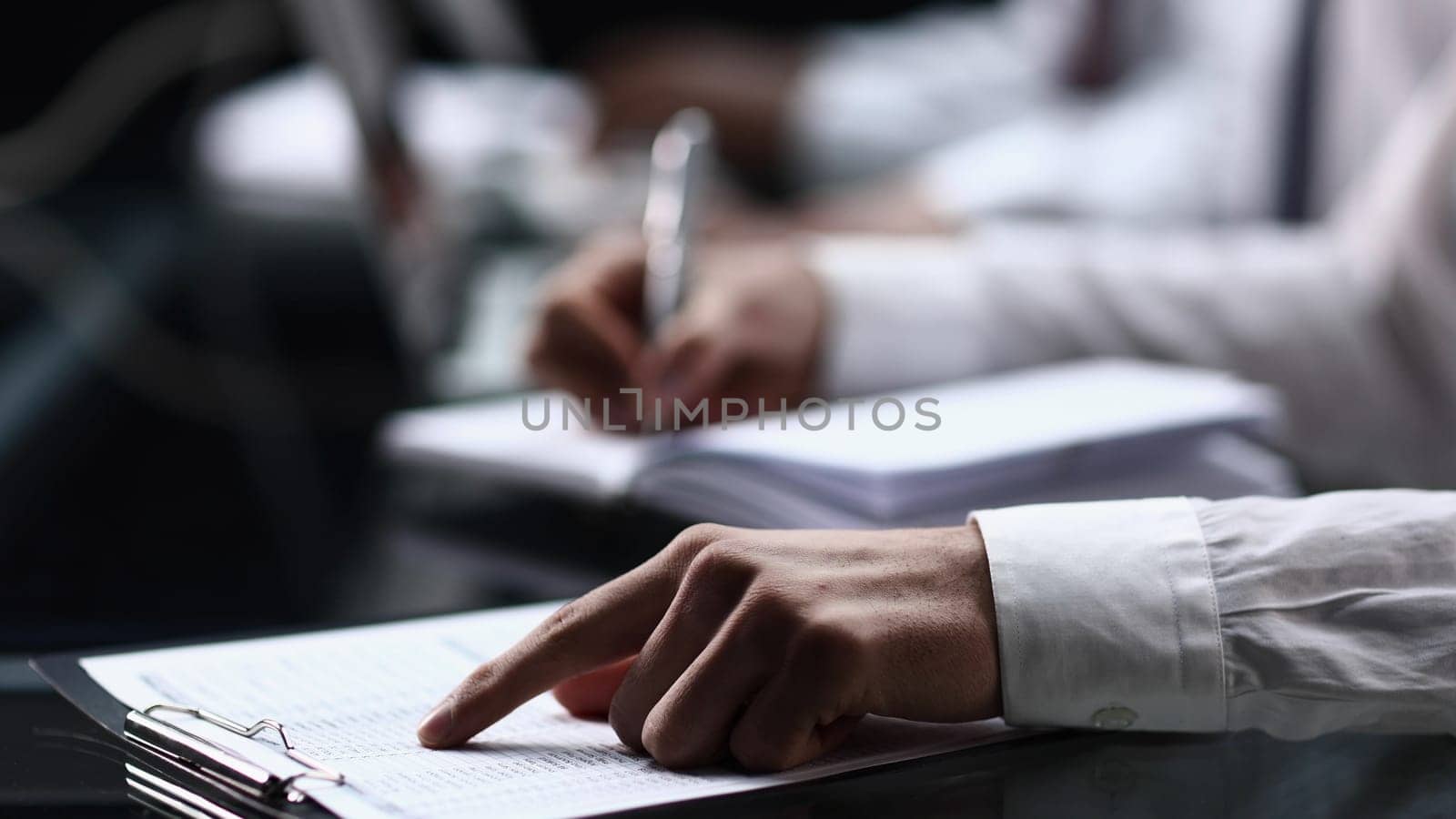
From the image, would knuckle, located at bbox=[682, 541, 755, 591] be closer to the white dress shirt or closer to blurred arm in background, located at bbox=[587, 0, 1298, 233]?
the white dress shirt

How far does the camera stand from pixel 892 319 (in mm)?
922

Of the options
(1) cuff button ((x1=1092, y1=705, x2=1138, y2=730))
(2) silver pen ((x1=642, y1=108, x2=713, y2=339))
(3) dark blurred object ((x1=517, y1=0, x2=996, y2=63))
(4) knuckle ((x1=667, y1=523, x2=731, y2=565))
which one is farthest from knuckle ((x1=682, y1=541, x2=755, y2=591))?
(3) dark blurred object ((x1=517, y1=0, x2=996, y2=63))

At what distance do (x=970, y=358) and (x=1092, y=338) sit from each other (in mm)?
81

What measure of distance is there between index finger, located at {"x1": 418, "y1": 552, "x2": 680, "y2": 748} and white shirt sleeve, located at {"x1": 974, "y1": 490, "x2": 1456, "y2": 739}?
0.10 metres

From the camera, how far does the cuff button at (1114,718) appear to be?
1.36ft

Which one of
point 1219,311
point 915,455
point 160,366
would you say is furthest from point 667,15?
point 915,455

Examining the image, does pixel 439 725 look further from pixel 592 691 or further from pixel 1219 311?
pixel 1219 311

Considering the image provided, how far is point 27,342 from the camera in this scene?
1108mm

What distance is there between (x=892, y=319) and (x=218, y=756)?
615 millimetres

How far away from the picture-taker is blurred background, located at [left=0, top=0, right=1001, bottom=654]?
0.61m

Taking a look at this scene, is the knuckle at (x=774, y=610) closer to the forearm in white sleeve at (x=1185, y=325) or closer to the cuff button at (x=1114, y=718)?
the cuff button at (x=1114, y=718)

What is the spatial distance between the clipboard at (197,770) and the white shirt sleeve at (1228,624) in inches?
7.7

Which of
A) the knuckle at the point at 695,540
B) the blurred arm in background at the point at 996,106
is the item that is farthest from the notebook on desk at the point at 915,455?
the blurred arm in background at the point at 996,106

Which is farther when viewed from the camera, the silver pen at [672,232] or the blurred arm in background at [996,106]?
the blurred arm in background at [996,106]
